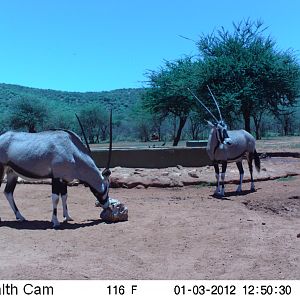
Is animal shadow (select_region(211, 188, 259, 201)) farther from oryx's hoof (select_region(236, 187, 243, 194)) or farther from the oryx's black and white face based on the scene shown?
the oryx's black and white face

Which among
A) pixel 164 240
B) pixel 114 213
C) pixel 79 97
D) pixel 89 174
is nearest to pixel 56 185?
pixel 89 174

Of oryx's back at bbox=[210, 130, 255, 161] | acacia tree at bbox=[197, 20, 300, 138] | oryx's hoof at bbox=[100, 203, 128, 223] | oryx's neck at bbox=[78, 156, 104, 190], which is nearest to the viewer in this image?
oryx's hoof at bbox=[100, 203, 128, 223]

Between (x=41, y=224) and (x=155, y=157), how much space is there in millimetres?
9001

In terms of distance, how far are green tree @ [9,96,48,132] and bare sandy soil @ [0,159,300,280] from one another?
43.6m

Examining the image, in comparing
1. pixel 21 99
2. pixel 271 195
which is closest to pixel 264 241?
pixel 271 195

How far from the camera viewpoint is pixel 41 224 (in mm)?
10141

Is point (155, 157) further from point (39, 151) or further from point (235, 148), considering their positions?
point (39, 151)

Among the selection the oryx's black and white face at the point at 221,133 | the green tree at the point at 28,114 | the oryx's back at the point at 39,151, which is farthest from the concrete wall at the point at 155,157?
the green tree at the point at 28,114

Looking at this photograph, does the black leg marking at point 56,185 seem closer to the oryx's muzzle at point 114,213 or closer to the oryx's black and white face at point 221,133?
the oryx's muzzle at point 114,213

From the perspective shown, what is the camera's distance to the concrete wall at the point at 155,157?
61.6 feet

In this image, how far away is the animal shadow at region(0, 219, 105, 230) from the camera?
9.69m

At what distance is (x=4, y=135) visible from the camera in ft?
34.3

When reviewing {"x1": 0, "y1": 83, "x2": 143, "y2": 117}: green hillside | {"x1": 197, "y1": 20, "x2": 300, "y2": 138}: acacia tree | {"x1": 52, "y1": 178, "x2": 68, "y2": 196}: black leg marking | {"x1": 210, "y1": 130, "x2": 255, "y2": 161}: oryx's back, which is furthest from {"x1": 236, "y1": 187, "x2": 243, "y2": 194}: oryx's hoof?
{"x1": 0, "y1": 83, "x2": 143, "y2": 117}: green hillside

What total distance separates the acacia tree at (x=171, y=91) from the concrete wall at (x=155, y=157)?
39.0 feet
